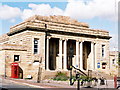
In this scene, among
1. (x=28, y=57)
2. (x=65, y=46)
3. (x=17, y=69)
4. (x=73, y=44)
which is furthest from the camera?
(x=73, y=44)

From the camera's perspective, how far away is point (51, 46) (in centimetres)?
4216

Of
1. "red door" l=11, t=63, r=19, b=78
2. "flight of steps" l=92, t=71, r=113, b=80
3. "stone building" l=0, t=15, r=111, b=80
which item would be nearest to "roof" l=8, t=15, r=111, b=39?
"stone building" l=0, t=15, r=111, b=80

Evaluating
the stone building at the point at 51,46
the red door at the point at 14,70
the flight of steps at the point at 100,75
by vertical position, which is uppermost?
the stone building at the point at 51,46

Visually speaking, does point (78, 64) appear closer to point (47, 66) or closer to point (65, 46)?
point (65, 46)

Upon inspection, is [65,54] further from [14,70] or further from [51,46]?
[14,70]

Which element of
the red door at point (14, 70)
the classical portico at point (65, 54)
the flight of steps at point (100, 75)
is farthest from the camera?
the flight of steps at point (100, 75)

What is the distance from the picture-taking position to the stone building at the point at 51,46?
3650 cm

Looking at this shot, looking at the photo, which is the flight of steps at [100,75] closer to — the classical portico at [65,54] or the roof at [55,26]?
the classical portico at [65,54]

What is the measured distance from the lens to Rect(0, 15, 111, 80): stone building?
120 ft

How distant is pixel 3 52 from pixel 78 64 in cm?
1489

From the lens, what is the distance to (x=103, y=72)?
4541 cm

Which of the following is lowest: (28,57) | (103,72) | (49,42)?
(103,72)

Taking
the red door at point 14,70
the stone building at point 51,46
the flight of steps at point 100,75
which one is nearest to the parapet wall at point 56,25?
the stone building at point 51,46

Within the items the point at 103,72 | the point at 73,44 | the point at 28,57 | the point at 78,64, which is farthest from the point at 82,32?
the point at 28,57
